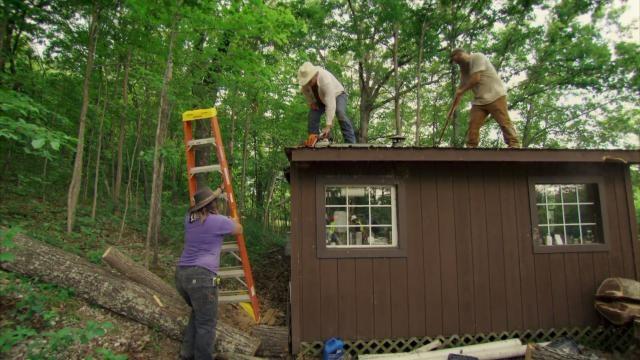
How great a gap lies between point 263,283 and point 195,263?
3.72 metres

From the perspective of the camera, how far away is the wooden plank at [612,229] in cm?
481

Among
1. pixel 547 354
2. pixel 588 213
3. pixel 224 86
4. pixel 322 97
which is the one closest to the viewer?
pixel 547 354

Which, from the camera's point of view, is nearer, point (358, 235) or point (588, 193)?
point (358, 235)

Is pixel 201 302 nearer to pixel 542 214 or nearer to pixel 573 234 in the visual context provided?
pixel 542 214

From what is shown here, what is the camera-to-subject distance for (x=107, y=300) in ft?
12.3

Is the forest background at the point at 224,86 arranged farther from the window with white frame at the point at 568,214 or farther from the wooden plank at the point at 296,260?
the window with white frame at the point at 568,214

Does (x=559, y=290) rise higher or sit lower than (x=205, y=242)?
lower

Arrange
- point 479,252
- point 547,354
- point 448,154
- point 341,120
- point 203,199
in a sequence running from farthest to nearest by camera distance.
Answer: point 341,120
point 479,252
point 448,154
point 547,354
point 203,199

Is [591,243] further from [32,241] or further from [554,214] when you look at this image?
[32,241]

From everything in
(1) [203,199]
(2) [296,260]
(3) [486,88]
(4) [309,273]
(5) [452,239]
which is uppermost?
(3) [486,88]

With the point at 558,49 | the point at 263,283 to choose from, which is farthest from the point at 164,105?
the point at 558,49

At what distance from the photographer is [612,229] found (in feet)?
15.9

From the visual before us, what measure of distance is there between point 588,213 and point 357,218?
3.33m

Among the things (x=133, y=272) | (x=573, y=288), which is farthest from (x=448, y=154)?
(x=133, y=272)
